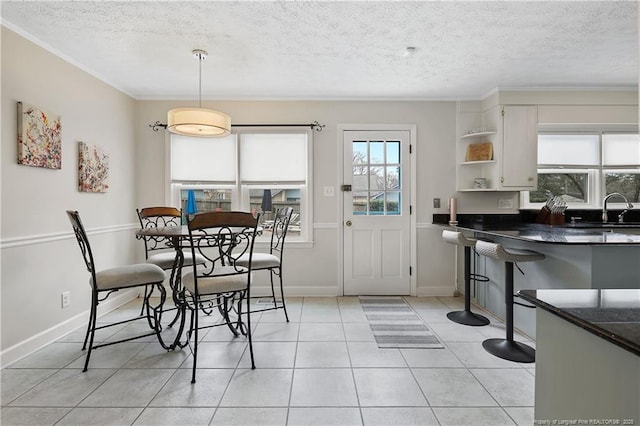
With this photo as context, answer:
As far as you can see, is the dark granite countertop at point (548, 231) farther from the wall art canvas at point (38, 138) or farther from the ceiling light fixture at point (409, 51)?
the wall art canvas at point (38, 138)

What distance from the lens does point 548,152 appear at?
386 centimetres

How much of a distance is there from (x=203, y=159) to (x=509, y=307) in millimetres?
3498

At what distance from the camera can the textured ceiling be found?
2.15 meters

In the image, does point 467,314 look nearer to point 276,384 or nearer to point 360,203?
point 360,203

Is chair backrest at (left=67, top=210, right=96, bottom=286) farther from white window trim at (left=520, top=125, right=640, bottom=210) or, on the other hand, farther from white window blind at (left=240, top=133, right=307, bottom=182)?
white window trim at (left=520, top=125, right=640, bottom=210)

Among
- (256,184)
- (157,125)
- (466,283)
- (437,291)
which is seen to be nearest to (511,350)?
(466,283)

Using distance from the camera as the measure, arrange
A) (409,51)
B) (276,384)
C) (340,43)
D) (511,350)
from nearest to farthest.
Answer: (276,384)
(511,350)
(340,43)
(409,51)

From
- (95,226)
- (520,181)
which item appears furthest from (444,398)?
(95,226)

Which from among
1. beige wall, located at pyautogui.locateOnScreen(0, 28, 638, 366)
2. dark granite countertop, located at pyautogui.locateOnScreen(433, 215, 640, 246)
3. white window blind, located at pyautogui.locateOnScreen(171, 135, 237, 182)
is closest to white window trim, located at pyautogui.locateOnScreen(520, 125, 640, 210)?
beige wall, located at pyautogui.locateOnScreen(0, 28, 638, 366)

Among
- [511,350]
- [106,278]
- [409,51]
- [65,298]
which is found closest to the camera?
[106,278]

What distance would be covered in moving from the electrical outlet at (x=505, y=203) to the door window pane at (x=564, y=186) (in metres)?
0.35

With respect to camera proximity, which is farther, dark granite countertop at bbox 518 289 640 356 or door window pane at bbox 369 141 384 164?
door window pane at bbox 369 141 384 164

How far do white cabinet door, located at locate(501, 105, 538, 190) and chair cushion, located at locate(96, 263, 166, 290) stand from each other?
3623 millimetres

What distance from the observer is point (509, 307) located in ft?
8.25
